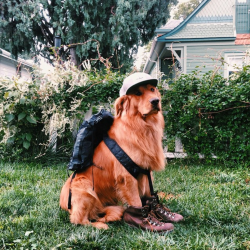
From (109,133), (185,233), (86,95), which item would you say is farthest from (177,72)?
(185,233)

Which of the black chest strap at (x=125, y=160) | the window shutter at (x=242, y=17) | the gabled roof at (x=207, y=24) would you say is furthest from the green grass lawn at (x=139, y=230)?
the window shutter at (x=242, y=17)

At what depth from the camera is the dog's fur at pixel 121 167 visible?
7.41 ft

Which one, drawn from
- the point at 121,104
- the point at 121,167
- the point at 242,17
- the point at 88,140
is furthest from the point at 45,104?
the point at 242,17

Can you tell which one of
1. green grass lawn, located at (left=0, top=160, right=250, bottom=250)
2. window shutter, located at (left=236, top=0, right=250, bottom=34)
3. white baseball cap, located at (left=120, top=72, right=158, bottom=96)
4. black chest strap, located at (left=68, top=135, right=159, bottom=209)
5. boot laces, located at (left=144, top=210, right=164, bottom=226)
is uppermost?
window shutter, located at (left=236, top=0, right=250, bottom=34)

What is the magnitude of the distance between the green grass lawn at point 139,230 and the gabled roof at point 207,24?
28.3 feet

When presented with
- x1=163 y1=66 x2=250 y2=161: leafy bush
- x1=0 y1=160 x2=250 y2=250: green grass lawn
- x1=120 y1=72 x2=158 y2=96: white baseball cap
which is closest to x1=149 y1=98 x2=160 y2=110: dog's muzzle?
x1=120 y1=72 x2=158 y2=96: white baseball cap

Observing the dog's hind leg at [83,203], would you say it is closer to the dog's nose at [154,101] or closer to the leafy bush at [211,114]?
the dog's nose at [154,101]

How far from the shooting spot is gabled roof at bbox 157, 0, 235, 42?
36.1 feet

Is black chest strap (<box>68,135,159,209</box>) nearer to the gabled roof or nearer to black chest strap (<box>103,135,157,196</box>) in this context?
black chest strap (<box>103,135,157,196</box>)

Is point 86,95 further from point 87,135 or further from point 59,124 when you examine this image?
point 87,135

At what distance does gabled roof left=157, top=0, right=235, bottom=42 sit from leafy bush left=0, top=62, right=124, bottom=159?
6.94 metres

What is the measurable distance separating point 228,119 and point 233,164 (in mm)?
834

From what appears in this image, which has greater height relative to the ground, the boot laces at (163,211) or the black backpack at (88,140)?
the black backpack at (88,140)

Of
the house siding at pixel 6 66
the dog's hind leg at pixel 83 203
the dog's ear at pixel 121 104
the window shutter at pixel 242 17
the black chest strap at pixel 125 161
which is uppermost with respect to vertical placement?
the window shutter at pixel 242 17
